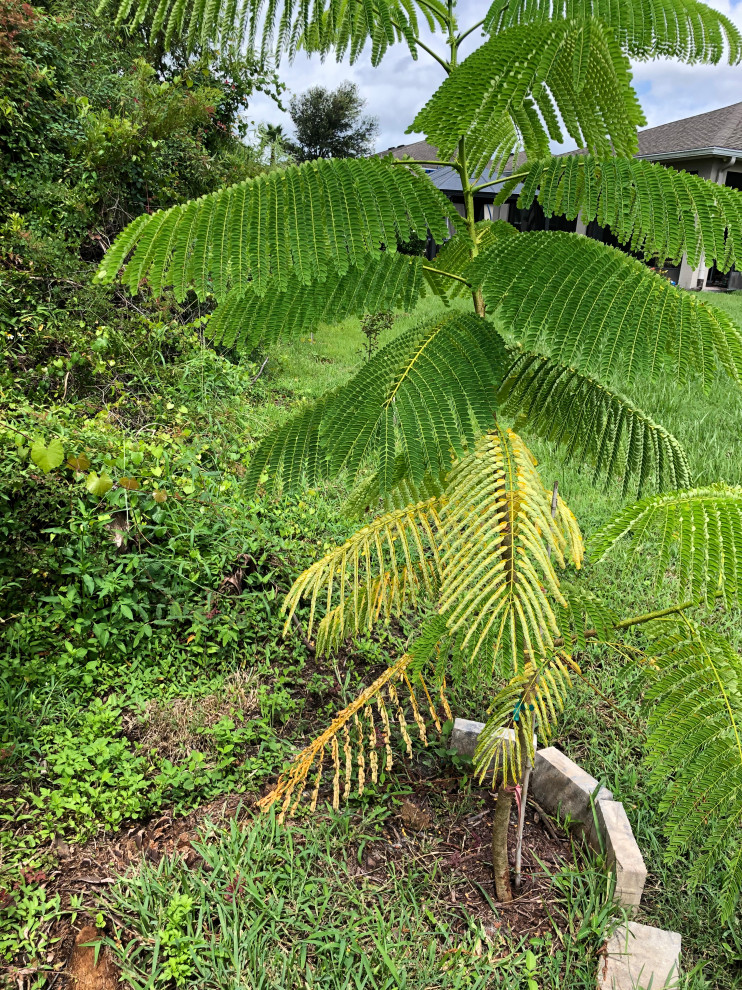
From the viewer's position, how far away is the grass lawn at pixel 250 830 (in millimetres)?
1935

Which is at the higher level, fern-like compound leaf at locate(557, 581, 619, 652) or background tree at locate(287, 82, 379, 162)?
background tree at locate(287, 82, 379, 162)

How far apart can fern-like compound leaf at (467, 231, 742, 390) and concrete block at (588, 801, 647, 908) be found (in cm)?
168

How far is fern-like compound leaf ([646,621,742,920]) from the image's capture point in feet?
4.72

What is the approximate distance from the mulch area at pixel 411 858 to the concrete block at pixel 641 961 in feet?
0.71

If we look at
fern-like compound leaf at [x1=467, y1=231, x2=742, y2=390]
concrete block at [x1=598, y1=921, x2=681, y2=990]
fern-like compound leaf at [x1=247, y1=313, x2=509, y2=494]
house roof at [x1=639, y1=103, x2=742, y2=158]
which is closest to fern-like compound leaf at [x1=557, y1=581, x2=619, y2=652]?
fern-like compound leaf at [x1=247, y1=313, x2=509, y2=494]

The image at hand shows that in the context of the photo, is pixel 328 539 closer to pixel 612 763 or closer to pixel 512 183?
pixel 612 763

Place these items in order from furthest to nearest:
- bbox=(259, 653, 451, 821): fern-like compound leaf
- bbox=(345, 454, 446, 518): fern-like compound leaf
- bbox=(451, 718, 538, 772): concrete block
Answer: bbox=(451, 718, 538, 772): concrete block < bbox=(259, 653, 451, 821): fern-like compound leaf < bbox=(345, 454, 446, 518): fern-like compound leaf

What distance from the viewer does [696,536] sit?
1.10m

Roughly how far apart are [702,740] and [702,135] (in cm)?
1934

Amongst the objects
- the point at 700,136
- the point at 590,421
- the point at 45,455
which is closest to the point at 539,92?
the point at 590,421

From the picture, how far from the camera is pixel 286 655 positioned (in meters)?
3.21

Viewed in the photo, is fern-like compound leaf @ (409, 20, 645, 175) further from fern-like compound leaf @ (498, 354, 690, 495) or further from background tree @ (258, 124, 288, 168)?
background tree @ (258, 124, 288, 168)

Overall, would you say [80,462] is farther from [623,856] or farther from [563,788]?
[623,856]

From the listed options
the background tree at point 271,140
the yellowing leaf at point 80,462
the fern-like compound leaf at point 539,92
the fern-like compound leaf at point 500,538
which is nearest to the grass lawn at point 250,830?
the fern-like compound leaf at point 500,538
